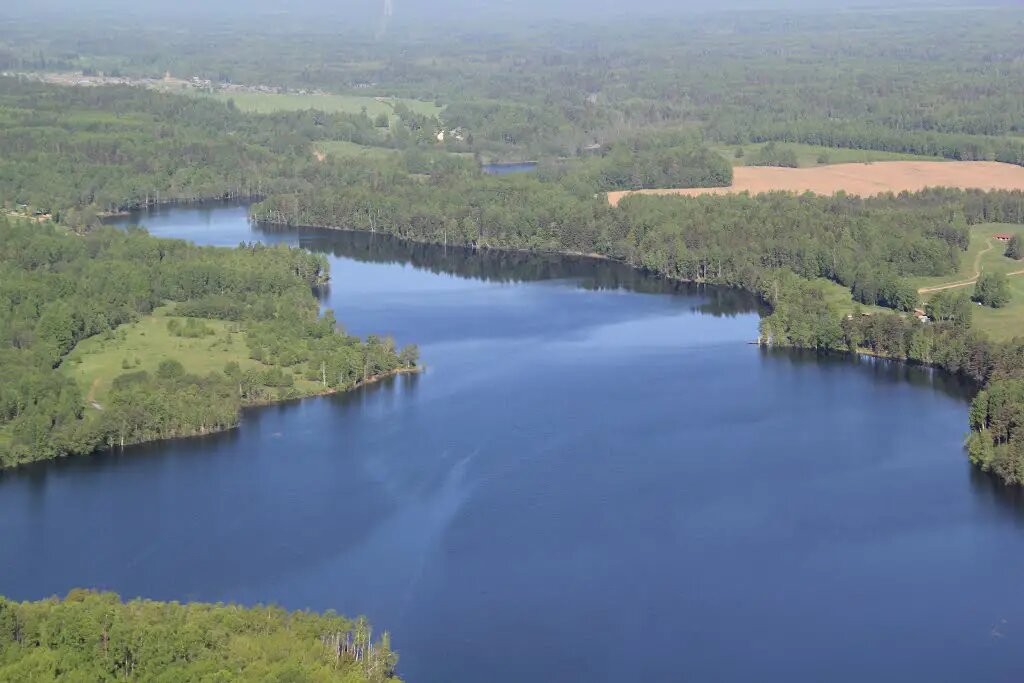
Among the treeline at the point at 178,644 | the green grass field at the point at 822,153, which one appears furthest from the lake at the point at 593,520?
the green grass field at the point at 822,153

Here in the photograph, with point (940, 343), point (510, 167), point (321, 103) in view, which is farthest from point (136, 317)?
point (321, 103)

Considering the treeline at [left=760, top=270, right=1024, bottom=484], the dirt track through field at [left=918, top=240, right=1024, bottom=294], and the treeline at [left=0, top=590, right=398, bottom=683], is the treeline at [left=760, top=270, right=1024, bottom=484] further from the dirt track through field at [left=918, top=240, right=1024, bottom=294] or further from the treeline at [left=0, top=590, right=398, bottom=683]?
the treeline at [left=0, top=590, right=398, bottom=683]

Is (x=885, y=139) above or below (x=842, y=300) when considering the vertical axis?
above

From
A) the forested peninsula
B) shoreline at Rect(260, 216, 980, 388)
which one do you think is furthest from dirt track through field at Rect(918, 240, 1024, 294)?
shoreline at Rect(260, 216, 980, 388)

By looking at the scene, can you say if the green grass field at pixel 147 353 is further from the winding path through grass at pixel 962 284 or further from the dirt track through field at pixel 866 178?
the dirt track through field at pixel 866 178

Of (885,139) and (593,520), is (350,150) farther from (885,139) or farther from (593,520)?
(593,520)

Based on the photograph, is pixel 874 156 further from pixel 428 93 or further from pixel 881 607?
pixel 881 607
